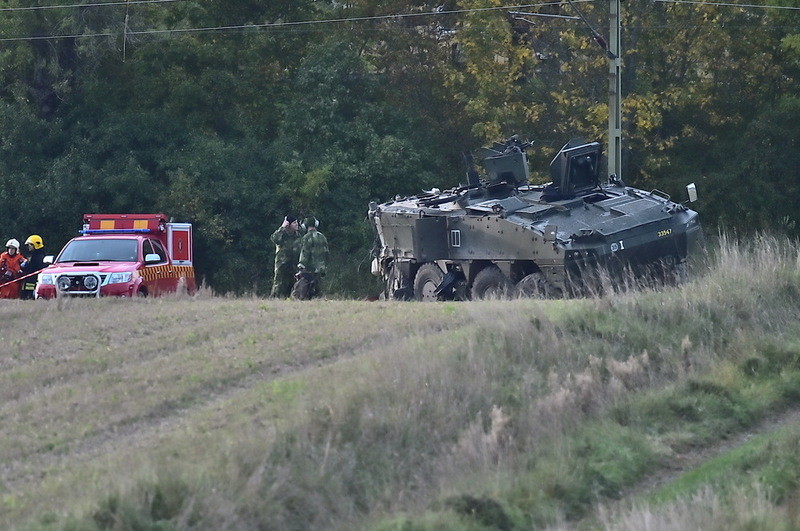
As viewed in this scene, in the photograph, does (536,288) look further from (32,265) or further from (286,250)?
(32,265)

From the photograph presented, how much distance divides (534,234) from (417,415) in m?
7.30

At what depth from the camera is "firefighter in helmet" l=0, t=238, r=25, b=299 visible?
21.7 m

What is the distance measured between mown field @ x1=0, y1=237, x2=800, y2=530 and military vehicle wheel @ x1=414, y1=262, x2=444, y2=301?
4.31 m

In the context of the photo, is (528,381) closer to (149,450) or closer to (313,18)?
(149,450)

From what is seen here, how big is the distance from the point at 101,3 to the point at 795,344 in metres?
25.3

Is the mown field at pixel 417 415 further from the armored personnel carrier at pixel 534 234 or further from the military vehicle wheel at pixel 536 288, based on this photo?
the military vehicle wheel at pixel 536 288

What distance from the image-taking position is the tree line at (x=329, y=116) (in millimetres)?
33969

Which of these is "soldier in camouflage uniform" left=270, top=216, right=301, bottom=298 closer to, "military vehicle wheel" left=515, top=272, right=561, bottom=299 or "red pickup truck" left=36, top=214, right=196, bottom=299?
"red pickup truck" left=36, top=214, right=196, bottom=299

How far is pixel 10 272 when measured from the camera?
866 inches

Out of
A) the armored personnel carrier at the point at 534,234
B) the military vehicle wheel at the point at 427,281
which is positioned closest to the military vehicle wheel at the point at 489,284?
the armored personnel carrier at the point at 534,234

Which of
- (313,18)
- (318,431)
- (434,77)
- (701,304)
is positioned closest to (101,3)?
(313,18)

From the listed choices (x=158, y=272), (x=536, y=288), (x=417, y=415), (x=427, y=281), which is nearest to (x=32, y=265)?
(x=158, y=272)

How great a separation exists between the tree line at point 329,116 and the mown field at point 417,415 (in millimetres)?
18497

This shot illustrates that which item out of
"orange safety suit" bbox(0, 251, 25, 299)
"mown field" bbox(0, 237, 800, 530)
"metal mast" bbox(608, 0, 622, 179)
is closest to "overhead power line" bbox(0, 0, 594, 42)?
"metal mast" bbox(608, 0, 622, 179)
